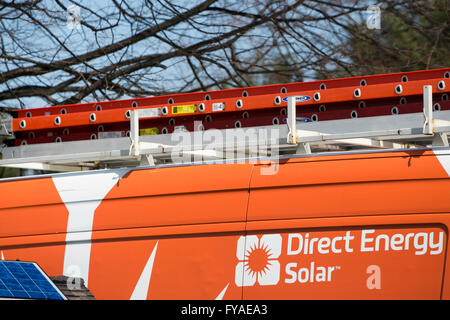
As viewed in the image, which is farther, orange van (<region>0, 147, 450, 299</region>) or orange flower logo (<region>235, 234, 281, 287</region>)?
orange flower logo (<region>235, 234, 281, 287</region>)

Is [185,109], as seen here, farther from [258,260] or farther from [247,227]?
[258,260]

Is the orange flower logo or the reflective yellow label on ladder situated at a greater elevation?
the reflective yellow label on ladder

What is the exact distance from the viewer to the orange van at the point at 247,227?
4.18 m

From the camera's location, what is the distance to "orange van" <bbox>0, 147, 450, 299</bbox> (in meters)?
4.18

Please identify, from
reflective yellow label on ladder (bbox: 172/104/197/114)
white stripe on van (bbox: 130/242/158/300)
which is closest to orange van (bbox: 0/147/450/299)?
white stripe on van (bbox: 130/242/158/300)

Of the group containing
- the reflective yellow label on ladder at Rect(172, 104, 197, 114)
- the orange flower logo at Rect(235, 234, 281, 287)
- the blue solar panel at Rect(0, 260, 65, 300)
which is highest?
the reflective yellow label on ladder at Rect(172, 104, 197, 114)

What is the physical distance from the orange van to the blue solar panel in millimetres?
64

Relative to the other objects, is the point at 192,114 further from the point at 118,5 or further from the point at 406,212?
the point at 118,5

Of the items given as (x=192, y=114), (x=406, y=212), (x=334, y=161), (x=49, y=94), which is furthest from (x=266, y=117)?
(x=49, y=94)

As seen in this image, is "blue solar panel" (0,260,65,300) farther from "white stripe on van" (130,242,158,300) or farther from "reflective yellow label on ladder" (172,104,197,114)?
"reflective yellow label on ladder" (172,104,197,114)

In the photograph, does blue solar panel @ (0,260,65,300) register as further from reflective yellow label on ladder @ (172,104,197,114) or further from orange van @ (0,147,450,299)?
reflective yellow label on ladder @ (172,104,197,114)

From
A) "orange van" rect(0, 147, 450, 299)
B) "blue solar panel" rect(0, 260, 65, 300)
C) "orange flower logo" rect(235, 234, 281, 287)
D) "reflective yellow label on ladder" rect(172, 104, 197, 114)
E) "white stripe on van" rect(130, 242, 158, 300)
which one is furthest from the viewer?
"reflective yellow label on ladder" rect(172, 104, 197, 114)

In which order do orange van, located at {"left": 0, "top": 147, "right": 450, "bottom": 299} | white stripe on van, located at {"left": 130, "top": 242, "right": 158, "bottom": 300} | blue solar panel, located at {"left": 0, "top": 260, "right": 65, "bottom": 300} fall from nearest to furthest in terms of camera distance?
orange van, located at {"left": 0, "top": 147, "right": 450, "bottom": 299} → white stripe on van, located at {"left": 130, "top": 242, "right": 158, "bottom": 300} → blue solar panel, located at {"left": 0, "top": 260, "right": 65, "bottom": 300}

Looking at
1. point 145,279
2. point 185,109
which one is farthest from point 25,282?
point 185,109
